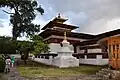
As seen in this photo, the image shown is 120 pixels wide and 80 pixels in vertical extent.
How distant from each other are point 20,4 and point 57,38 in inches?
358

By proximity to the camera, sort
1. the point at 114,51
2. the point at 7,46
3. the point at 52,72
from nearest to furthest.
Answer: the point at 114,51, the point at 52,72, the point at 7,46

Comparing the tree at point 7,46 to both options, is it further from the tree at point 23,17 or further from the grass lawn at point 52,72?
the grass lawn at point 52,72

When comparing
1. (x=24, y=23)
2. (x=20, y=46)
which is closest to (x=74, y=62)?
(x=20, y=46)

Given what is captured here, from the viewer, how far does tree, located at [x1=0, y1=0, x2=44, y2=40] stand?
36375 mm

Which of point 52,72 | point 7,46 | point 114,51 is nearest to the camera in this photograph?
point 114,51

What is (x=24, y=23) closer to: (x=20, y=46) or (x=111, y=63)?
(x=20, y=46)

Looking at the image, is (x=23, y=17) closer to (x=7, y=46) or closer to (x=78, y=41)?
(x=7, y=46)

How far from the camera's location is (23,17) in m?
36.8

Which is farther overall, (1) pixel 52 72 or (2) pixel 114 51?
(1) pixel 52 72

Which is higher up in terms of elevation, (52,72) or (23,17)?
(23,17)

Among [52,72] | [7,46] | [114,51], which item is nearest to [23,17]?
[7,46]

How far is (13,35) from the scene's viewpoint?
37.3 m

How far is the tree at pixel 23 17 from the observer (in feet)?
→ 119

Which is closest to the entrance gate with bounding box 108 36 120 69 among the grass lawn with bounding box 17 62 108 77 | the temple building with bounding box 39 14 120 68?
the grass lawn with bounding box 17 62 108 77
